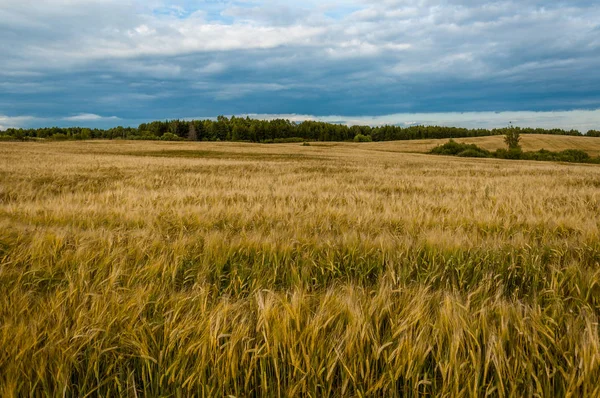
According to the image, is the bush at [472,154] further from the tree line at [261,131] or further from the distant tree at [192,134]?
the distant tree at [192,134]

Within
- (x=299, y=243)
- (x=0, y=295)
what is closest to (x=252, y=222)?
(x=299, y=243)

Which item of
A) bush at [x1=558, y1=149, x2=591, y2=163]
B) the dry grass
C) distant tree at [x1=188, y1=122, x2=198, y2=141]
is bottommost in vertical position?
bush at [x1=558, y1=149, x2=591, y2=163]

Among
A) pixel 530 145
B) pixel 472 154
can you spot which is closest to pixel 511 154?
pixel 472 154

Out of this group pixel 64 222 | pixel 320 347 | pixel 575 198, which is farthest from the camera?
pixel 575 198

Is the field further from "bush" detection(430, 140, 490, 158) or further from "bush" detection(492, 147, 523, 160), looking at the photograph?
"bush" detection(492, 147, 523, 160)

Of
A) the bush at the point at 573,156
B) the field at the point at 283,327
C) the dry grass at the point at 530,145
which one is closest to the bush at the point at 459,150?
the dry grass at the point at 530,145

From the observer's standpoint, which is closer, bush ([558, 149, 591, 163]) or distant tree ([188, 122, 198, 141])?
bush ([558, 149, 591, 163])

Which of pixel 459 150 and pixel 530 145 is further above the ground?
pixel 530 145

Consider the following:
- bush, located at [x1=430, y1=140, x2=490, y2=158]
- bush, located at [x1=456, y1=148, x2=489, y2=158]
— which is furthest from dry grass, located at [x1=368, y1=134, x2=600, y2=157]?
bush, located at [x1=456, y1=148, x2=489, y2=158]

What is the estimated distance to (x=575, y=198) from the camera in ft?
20.5

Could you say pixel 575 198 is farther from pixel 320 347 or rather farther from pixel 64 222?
pixel 64 222

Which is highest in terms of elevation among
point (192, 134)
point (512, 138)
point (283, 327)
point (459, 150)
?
point (192, 134)

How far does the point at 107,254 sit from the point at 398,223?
118 inches

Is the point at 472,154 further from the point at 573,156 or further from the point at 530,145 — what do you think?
the point at 530,145
